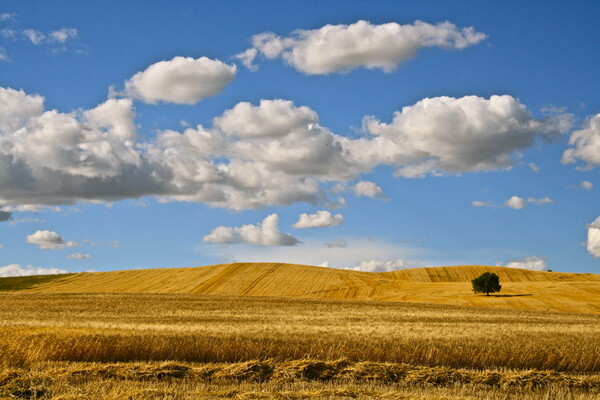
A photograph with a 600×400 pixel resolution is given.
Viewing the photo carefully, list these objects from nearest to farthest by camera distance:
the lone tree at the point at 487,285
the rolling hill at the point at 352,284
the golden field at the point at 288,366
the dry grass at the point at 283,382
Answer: the dry grass at the point at 283,382 < the golden field at the point at 288,366 < the rolling hill at the point at 352,284 < the lone tree at the point at 487,285

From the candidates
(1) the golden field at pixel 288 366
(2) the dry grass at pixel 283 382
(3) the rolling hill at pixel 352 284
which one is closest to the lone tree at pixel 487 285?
(3) the rolling hill at pixel 352 284

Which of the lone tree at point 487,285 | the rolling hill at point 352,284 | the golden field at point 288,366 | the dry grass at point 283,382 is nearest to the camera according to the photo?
the dry grass at point 283,382

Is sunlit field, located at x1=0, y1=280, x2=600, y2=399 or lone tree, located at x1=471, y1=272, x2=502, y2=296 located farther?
lone tree, located at x1=471, y1=272, x2=502, y2=296

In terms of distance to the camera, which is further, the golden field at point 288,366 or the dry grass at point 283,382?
the golden field at point 288,366

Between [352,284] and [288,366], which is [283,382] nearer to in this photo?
[288,366]

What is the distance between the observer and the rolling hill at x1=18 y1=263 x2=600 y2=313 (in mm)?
62719

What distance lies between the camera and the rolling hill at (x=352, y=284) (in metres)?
62.7

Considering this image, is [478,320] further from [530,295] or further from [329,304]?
[530,295]

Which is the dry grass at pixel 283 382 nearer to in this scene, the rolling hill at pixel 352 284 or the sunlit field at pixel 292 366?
the sunlit field at pixel 292 366

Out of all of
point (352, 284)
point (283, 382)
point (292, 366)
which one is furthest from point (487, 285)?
point (283, 382)

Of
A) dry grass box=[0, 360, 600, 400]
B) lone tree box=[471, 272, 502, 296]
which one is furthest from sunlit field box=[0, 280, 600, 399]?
lone tree box=[471, 272, 502, 296]

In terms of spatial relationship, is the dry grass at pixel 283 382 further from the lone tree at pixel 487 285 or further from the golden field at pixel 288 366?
the lone tree at pixel 487 285

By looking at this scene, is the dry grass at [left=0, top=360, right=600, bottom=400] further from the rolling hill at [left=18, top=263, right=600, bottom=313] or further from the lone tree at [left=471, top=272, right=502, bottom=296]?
the lone tree at [left=471, top=272, right=502, bottom=296]

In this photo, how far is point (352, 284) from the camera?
7469 centimetres
